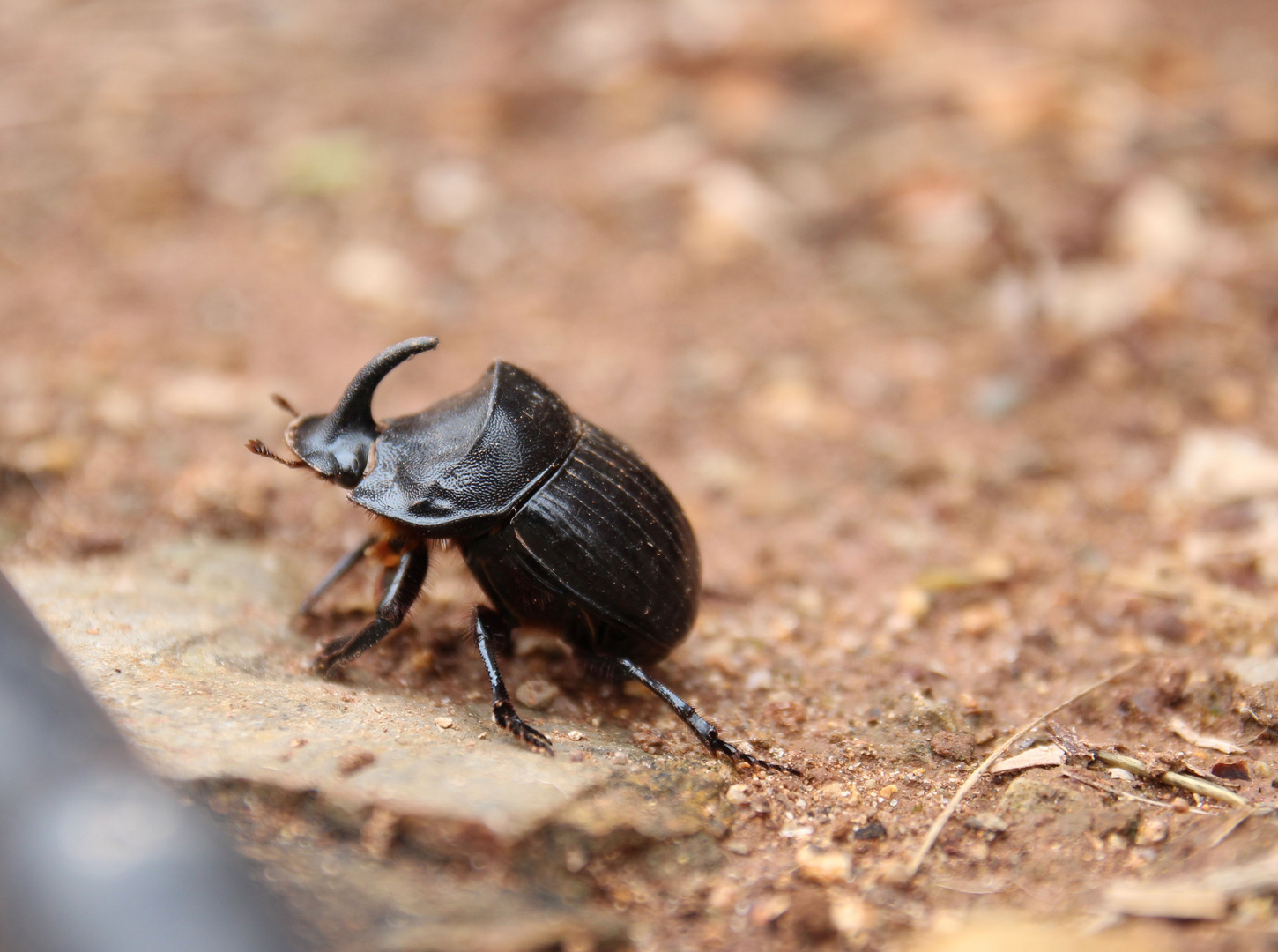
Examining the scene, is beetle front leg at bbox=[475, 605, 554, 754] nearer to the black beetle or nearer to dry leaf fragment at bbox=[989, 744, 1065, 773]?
the black beetle

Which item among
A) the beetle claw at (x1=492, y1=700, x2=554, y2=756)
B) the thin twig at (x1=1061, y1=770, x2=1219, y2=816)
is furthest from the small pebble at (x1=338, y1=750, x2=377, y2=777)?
the thin twig at (x1=1061, y1=770, x2=1219, y2=816)

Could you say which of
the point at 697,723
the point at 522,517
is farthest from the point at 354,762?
the point at 697,723

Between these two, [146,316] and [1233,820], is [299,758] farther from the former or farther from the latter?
[146,316]

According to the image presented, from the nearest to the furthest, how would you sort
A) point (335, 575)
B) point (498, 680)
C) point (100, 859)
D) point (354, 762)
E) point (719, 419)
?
point (100, 859)
point (354, 762)
point (498, 680)
point (335, 575)
point (719, 419)

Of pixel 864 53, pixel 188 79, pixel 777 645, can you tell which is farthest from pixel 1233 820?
pixel 188 79

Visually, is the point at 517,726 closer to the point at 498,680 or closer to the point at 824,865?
the point at 498,680

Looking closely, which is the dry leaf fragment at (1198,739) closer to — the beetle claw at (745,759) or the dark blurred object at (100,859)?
the beetle claw at (745,759)

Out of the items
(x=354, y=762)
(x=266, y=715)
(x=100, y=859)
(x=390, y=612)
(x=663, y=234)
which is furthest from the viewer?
(x=663, y=234)
